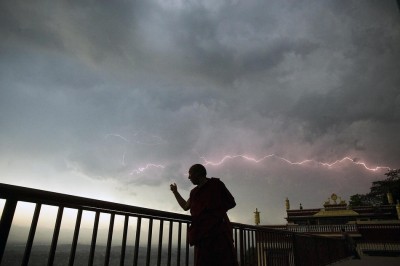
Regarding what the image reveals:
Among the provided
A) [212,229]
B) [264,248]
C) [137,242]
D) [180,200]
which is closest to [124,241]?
[137,242]

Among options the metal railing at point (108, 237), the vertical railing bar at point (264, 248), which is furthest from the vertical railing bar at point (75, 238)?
the vertical railing bar at point (264, 248)

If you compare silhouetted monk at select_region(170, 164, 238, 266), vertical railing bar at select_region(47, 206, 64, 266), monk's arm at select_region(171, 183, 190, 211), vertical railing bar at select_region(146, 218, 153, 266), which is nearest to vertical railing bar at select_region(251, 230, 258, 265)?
silhouetted monk at select_region(170, 164, 238, 266)

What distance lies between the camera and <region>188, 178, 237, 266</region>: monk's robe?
3.13m

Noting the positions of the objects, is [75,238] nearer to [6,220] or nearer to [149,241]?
[6,220]

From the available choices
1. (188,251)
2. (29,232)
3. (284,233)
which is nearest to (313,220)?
(284,233)

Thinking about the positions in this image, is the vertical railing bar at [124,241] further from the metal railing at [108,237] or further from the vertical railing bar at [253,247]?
the vertical railing bar at [253,247]

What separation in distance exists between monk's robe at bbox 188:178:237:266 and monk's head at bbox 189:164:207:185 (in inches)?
7.7

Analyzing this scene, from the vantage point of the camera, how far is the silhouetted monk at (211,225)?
10.3ft

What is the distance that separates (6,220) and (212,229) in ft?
7.16

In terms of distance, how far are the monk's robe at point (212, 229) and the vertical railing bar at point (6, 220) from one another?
2.07 m

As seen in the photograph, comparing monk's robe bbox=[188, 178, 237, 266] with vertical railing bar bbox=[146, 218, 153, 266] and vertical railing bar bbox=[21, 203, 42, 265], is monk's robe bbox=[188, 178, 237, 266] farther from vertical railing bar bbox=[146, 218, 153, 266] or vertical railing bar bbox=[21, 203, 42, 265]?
vertical railing bar bbox=[21, 203, 42, 265]

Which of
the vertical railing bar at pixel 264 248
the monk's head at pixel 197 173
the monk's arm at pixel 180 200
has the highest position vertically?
the monk's head at pixel 197 173

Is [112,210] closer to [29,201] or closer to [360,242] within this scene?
[29,201]

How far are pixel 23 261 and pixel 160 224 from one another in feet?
5.27
